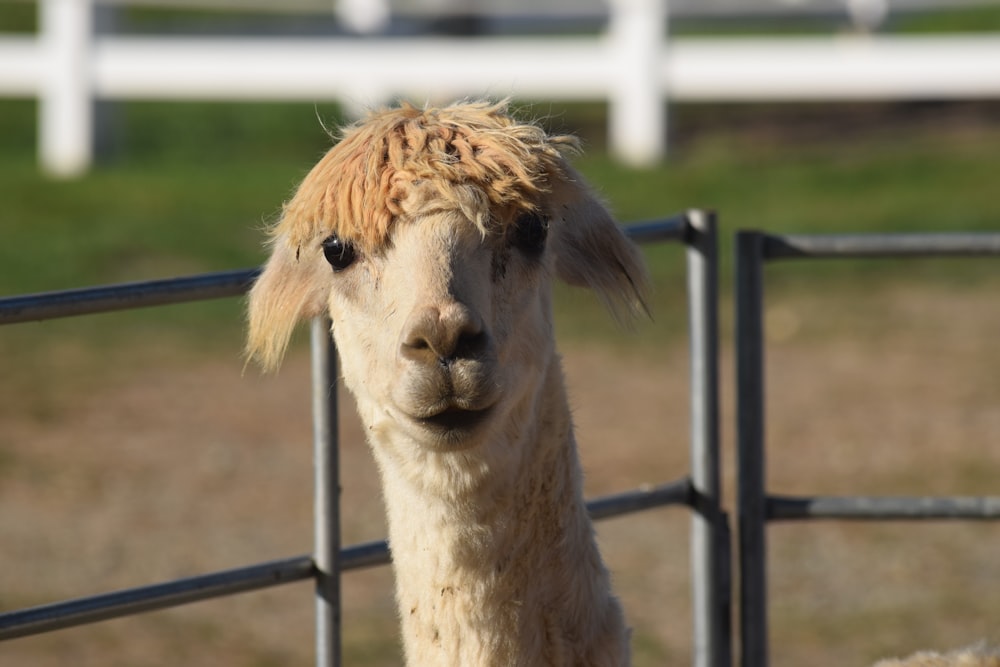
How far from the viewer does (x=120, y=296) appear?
10.1ft

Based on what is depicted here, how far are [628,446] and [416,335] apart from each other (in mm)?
5680

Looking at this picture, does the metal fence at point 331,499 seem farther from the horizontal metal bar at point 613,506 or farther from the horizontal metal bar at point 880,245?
the horizontal metal bar at point 880,245

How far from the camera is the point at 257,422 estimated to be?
858 cm

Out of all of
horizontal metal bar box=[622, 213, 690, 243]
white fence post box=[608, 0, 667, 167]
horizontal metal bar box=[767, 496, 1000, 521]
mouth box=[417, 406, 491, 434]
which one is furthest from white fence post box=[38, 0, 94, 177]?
mouth box=[417, 406, 491, 434]

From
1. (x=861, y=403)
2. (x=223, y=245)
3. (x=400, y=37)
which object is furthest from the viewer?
(x=400, y=37)

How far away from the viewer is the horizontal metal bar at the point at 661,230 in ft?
12.0

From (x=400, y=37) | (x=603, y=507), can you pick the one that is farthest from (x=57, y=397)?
(x=400, y=37)

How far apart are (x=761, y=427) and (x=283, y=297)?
1266mm

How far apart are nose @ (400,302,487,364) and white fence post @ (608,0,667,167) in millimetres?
10622

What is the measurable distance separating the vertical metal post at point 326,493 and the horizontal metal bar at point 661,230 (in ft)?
2.57

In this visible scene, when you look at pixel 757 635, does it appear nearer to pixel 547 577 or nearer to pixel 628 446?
pixel 547 577

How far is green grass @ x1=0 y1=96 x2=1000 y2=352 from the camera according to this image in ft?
34.9

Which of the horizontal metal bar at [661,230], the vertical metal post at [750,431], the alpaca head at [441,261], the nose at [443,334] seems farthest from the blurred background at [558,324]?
the vertical metal post at [750,431]

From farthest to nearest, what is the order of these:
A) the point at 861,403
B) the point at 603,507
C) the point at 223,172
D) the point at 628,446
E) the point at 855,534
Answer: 1. the point at 223,172
2. the point at 861,403
3. the point at 628,446
4. the point at 855,534
5. the point at 603,507
